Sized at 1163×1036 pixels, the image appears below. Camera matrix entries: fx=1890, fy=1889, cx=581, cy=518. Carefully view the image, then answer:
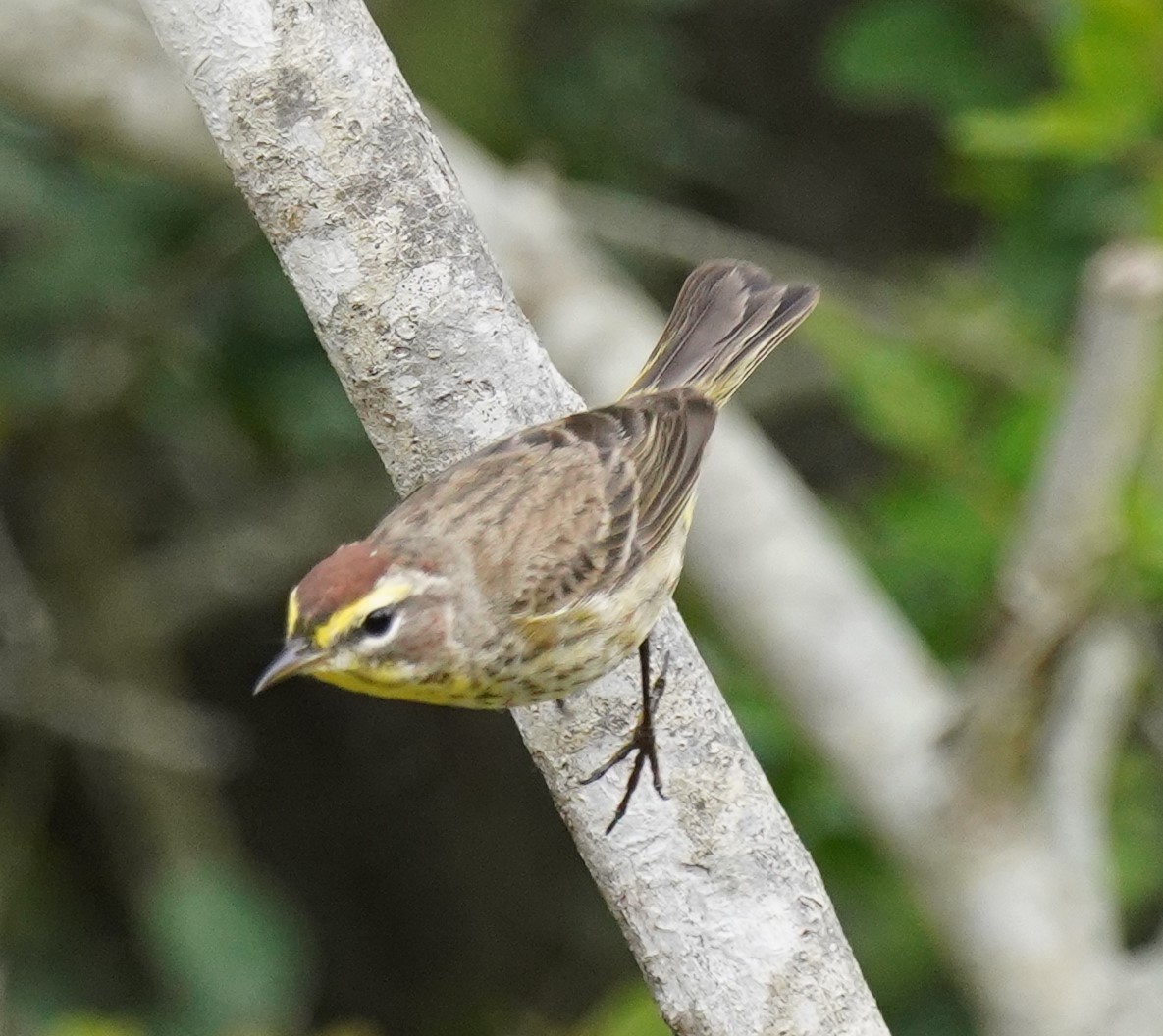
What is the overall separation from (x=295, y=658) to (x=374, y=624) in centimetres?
12

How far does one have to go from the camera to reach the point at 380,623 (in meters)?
2.59

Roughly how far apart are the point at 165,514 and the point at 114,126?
1.93 meters

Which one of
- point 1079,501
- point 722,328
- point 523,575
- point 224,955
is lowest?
point 224,955

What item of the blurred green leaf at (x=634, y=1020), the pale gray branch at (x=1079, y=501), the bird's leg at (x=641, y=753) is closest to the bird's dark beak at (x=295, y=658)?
the bird's leg at (x=641, y=753)

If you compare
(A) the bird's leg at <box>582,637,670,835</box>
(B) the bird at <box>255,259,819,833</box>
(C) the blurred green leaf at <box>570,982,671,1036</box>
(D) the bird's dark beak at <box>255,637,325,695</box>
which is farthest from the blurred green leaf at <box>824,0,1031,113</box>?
(D) the bird's dark beak at <box>255,637,325,695</box>

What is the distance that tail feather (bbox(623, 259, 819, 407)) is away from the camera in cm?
345

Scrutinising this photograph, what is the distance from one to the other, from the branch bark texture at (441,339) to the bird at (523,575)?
9 centimetres

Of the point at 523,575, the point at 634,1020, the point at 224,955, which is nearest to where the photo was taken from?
the point at 523,575

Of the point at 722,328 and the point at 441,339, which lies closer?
the point at 441,339

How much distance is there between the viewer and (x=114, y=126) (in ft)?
15.3

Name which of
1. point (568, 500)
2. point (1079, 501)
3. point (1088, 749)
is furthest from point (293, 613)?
point (1088, 749)

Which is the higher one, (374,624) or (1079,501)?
(374,624)

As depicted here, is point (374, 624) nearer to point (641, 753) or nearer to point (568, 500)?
point (641, 753)

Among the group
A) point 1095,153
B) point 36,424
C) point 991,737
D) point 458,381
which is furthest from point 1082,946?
point 36,424
